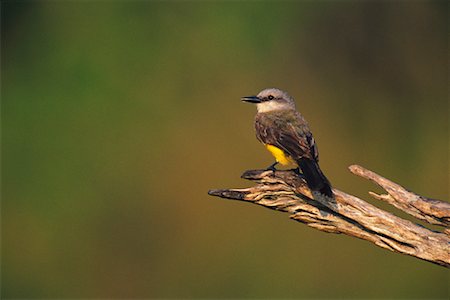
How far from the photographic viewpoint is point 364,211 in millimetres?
4453

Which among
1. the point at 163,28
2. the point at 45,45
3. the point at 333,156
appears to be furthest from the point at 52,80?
the point at 333,156

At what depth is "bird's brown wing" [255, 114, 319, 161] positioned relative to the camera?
4922 millimetres

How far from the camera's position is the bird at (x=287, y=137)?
4562mm

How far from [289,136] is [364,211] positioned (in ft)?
2.78

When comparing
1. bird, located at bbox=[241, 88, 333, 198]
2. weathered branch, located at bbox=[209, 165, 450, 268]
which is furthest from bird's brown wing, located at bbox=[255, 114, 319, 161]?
weathered branch, located at bbox=[209, 165, 450, 268]

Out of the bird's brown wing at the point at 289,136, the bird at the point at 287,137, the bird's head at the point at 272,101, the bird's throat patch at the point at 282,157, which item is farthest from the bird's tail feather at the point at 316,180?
the bird's head at the point at 272,101

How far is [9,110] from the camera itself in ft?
26.4

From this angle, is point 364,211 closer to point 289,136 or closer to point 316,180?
point 316,180

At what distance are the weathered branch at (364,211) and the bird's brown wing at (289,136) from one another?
1.07 feet

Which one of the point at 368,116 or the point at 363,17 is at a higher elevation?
the point at 363,17

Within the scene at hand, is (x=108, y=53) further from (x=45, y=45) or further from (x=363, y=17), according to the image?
(x=363, y=17)

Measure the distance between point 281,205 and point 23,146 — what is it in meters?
4.02

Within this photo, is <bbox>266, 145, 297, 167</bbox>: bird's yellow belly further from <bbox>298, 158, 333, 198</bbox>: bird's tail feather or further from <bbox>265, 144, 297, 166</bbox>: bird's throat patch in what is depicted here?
<bbox>298, 158, 333, 198</bbox>: bird's tail feather

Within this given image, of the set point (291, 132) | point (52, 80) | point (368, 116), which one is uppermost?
point (52, 80)
